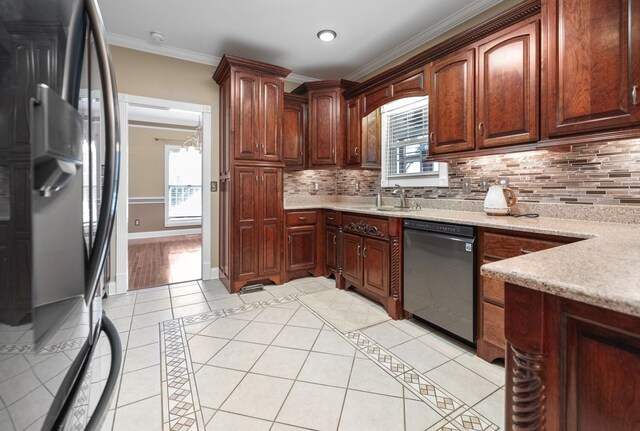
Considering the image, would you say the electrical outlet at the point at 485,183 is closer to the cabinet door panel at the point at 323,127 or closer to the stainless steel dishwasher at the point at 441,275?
the stainless steel dishwasher at the point at 441,275

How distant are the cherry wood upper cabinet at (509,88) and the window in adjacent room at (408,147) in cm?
73

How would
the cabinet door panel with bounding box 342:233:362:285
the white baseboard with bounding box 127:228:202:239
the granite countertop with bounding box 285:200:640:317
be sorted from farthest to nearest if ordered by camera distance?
1. the white baseboard with bounding box 127:228:202:239
2. the cabinet door panel with bounding box 342:233:362:285
3. the granite countertop with bounding box 285:200:640:317

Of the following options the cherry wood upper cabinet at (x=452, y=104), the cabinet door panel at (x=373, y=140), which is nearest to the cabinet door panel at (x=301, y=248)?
the cabinet door panel at (x=373, y=140)

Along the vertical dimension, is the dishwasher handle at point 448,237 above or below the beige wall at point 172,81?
below

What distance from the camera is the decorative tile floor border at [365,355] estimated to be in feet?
4.56

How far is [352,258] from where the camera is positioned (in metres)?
3.07

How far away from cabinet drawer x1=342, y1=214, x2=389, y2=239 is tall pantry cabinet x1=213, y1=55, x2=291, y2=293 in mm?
819

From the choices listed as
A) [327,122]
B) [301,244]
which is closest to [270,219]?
[301,244]

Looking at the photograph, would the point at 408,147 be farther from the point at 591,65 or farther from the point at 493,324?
the point at 493,324

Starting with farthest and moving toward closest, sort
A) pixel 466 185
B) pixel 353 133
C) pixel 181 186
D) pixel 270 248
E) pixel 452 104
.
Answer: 1. pixel 181 186
2. pixel 353 133
3. pixel 270 248
4. pixel 466 185
5. pixel 452 104

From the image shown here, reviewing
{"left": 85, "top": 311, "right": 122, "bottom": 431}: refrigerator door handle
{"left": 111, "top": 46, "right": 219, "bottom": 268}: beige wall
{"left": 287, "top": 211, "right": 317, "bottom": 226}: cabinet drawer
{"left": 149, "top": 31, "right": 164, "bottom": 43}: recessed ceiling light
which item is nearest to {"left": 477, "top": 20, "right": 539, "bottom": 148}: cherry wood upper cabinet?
{"left": 287, "top": 211, "right": 317, "bottom": 226}: cabinet drawer

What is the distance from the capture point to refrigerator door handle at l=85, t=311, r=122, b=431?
667 millimetres

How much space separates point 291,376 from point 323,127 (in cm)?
289

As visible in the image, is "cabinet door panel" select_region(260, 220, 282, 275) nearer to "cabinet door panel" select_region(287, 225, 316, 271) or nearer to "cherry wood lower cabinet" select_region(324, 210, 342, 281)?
"cabinet door panel" select_region(287, 225, 316, 271)
